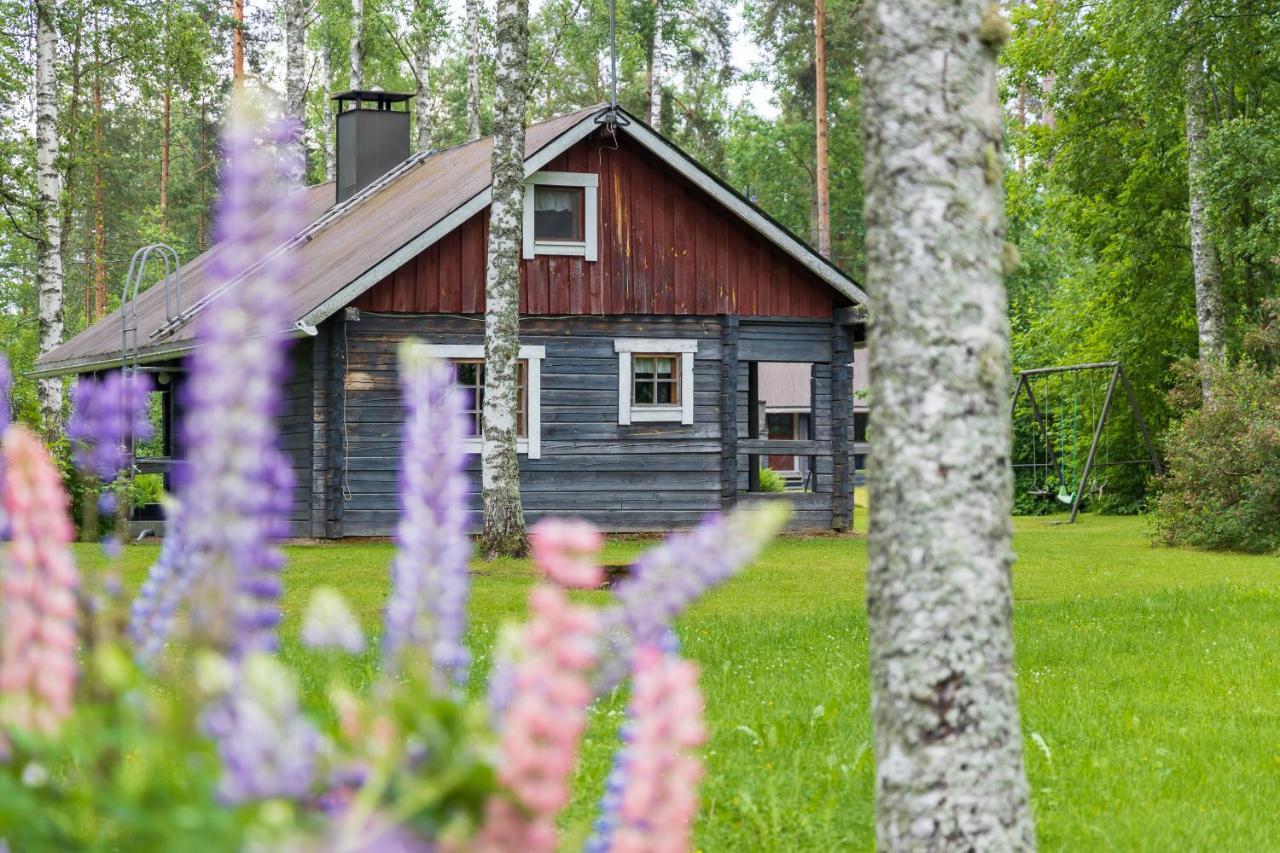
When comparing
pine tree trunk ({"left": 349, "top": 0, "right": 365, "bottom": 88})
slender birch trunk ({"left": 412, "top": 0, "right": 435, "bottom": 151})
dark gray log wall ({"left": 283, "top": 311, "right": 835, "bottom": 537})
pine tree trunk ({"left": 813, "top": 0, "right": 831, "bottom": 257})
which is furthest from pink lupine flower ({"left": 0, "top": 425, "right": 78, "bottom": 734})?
pine tree trunk ({"left": 813, "top": 0, "right": 831, "bottom": 257})

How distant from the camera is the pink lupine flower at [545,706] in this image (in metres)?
1.32

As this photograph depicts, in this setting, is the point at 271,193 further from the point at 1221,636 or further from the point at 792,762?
the point at 1221,636

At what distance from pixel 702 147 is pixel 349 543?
112 feet

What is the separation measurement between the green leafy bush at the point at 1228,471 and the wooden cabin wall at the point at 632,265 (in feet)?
20.0

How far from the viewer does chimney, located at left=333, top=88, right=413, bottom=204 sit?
89.6 feet

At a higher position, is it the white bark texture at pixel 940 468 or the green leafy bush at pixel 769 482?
the white bark texture at pixel 940 468

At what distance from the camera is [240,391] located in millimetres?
1366

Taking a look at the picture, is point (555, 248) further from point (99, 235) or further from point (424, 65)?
point (99, 235)

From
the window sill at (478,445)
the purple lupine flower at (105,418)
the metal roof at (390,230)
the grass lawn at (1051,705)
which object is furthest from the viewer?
the window sill at (478,445)

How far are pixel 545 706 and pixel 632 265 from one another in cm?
2083

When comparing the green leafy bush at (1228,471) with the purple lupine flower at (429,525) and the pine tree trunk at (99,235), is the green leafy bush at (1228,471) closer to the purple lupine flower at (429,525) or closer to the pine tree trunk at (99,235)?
the purple lupine flower at (429,525)

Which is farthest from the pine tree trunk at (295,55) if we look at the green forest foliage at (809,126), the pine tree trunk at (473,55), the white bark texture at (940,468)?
the white bark texture at (940,468)

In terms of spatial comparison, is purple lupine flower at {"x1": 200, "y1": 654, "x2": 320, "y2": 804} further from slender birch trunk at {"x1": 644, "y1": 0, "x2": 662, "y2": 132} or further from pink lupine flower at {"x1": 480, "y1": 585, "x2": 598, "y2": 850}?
slender birch trunk at {"x1": 644, "y1": 0, "x2": 662, "y2": 132}

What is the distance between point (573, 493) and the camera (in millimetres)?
21766
